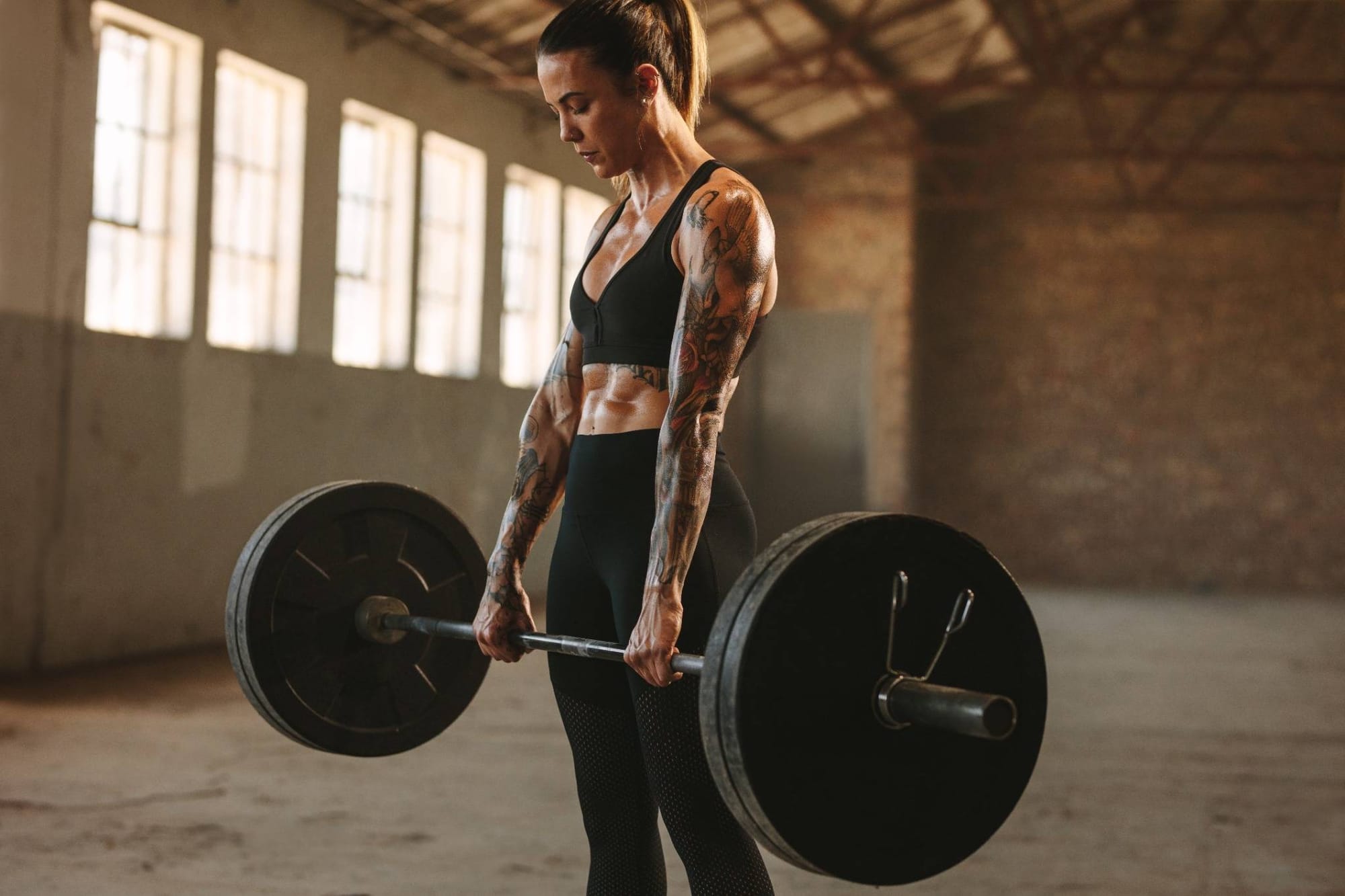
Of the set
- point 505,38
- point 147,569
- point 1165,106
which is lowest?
point 147,569

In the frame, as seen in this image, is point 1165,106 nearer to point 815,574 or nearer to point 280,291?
point 280,291

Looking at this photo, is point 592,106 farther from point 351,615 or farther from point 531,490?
point 351,615

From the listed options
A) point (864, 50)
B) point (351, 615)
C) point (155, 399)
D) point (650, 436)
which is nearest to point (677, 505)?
point (650, 436)

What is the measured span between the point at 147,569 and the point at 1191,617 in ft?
21.3

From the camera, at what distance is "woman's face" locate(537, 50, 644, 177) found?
1538 millimetres

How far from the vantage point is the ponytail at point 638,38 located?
153 centimetres

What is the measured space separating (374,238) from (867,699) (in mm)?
6276

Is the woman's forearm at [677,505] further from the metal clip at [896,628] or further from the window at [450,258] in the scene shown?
the window at [450,258]

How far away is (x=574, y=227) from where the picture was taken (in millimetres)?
9344

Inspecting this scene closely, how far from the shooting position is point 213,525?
6.17 metres

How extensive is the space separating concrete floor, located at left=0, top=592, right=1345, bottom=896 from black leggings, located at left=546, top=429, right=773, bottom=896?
52.8 inches

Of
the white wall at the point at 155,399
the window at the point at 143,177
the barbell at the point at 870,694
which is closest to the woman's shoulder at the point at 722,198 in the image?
the barbell at the point at 870,694

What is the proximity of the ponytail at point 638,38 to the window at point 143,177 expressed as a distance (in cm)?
450

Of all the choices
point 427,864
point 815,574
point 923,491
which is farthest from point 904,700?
point 923,491
